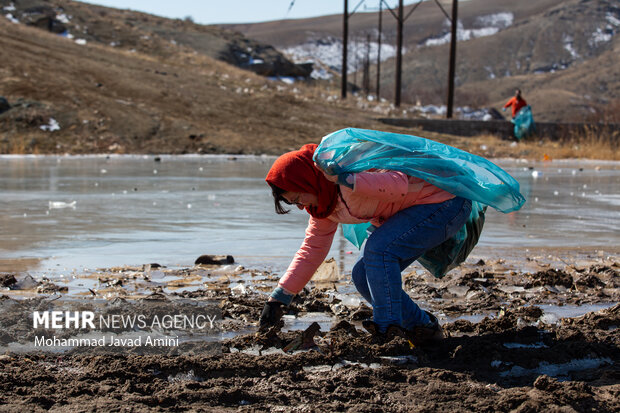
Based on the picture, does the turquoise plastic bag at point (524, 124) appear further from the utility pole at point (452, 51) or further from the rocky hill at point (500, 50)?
the rocky hill at point (500, 50)

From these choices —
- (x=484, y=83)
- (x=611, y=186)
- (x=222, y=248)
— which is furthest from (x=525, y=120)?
(x=484, y=83)

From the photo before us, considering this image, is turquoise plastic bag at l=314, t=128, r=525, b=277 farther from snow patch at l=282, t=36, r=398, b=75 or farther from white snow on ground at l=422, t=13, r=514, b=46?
white snow on ground at l=422, t=13, r=514, b=46

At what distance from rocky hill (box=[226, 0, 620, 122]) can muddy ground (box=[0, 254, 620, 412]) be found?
2914 inches

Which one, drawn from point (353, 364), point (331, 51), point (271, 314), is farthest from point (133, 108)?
point (331, 51)

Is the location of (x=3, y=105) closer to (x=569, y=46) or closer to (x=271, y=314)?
(x=271, y=314)

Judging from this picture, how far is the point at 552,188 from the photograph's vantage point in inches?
485

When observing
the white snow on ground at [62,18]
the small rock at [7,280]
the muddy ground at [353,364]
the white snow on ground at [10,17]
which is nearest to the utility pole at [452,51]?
the white snow on ground at [62,18]

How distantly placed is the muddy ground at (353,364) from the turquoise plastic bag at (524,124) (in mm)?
21216

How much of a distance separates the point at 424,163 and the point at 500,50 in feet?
422

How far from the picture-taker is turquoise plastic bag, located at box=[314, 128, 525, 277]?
11.6 ft

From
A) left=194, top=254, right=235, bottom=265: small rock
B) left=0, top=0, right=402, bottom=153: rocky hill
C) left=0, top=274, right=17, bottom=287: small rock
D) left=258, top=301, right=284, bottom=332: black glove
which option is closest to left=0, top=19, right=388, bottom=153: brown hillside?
left=0, top=0, right=402, bottom=153: rocky hill

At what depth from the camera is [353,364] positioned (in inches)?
133

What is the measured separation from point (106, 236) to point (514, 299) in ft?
12.3

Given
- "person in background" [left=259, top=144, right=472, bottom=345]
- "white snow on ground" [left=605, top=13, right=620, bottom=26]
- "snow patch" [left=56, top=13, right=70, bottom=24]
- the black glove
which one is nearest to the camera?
"person in background" [left=259, top=144, right=472, bottom=345]
